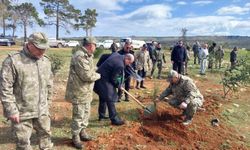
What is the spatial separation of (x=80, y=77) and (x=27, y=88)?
148 cm

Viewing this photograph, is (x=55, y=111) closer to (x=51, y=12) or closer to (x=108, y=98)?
(x=108, y=98)

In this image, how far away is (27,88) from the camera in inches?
177

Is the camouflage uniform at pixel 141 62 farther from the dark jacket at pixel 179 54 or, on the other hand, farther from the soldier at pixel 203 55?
the soldier at pixel 203 55

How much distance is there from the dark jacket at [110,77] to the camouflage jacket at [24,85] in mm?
2401

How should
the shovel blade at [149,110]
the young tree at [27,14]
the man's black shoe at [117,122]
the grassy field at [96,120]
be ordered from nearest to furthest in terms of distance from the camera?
the grassy field at [96,120] < the man's black shoe at [117,122] < the shovel blade at [149,110] < the young tree at [27,14]

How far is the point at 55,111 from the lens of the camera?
8.36 meters

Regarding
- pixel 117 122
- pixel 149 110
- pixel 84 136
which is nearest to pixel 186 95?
pixel 149 110

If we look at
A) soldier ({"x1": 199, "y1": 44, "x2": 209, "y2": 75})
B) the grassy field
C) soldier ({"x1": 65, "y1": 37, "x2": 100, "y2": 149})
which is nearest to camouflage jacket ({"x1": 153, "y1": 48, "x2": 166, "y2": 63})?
soldier ({"x1": 199, "y1": 44, "x2": 209, "y2": 75})

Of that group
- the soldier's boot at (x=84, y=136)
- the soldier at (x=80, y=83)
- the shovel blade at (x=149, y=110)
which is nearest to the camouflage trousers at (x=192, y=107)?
the shovel blade at (x=149, y=110)

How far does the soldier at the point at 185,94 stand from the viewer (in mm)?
7637

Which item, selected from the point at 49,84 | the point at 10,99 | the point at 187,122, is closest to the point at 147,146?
the point at 187,122

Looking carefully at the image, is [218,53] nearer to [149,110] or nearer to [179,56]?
[179,56]

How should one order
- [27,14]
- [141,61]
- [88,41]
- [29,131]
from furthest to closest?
1. [27,14]
2. [141,61]
3. [88,41]
4. [29,131]

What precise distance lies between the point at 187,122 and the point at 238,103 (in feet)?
12.0
